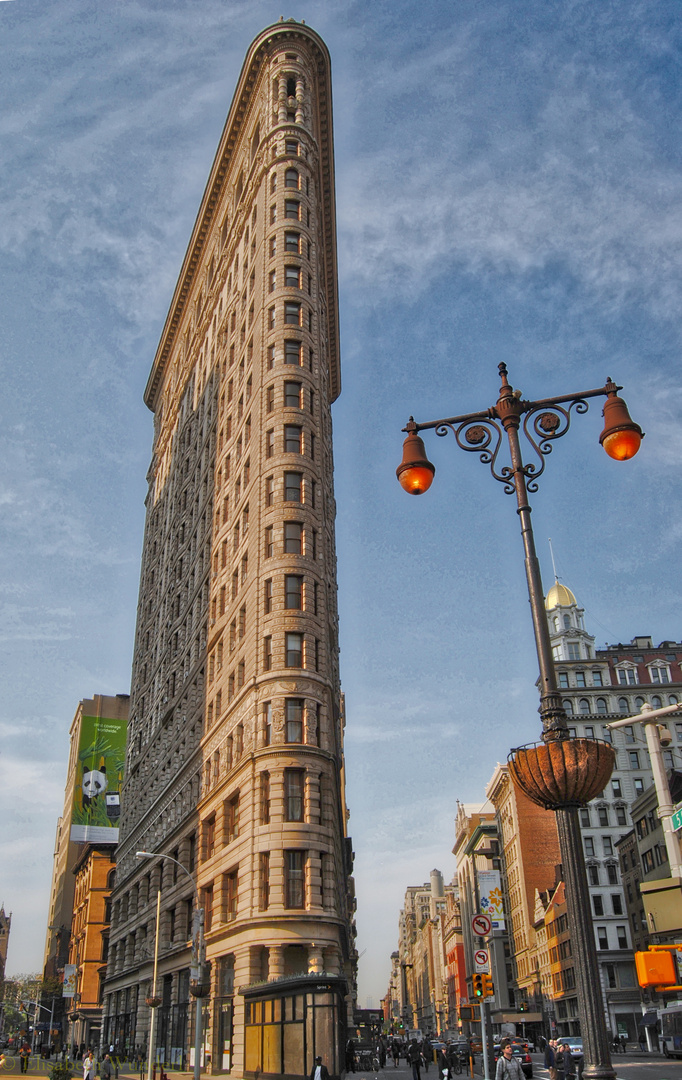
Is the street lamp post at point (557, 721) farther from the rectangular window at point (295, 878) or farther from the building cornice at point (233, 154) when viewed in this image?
the building cornice at point (233, 154)

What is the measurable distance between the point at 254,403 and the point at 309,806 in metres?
27.1

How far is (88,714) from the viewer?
155 meters

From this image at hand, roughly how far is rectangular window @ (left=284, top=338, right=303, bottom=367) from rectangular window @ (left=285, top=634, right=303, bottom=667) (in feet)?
61.9

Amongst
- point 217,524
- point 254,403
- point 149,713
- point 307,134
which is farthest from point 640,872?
point 307,134

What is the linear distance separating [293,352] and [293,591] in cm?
1744

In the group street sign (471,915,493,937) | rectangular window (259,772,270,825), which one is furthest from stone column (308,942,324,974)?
street sign (471,915,493,937)

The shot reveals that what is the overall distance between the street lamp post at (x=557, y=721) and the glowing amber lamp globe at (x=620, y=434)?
13mm

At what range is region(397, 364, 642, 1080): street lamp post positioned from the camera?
344 inches

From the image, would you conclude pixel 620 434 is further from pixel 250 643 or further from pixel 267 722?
pixel 250 643

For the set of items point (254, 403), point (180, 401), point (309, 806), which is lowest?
point (309, 806)

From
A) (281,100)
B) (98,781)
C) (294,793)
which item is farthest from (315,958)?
(98,781)

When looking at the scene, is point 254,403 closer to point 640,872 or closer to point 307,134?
point 307,134

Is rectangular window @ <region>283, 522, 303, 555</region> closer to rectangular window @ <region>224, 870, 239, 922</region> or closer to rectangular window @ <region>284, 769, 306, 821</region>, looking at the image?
rectangular window @ <region>284, 769, 306, 821</region>

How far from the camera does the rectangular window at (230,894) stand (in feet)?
147
